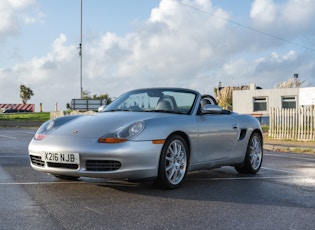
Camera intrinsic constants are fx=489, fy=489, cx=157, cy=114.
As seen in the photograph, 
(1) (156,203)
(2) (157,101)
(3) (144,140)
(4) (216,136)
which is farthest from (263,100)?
(1) (156,203)

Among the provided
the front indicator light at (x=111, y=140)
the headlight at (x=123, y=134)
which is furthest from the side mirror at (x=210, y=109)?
the front indicator light at (x=111, y=140)

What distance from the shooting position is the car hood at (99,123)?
5.95 metres

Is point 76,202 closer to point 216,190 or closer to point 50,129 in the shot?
point 50,129

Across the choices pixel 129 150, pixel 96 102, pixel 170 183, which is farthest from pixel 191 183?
pixel 96 102

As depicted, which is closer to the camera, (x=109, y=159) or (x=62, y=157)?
(x=109, y=159)

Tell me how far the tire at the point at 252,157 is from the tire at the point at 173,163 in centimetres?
191

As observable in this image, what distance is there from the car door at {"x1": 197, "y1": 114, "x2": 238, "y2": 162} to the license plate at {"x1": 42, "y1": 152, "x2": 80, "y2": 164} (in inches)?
73.0

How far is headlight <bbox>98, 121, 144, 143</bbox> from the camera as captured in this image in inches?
227

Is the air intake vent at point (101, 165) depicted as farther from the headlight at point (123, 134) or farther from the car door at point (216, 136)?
the car door at point (216, 136)

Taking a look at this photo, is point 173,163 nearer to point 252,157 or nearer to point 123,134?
point 123,134

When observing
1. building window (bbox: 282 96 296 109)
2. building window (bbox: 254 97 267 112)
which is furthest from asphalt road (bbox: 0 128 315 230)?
building window (bbox: 254 97 267 112)

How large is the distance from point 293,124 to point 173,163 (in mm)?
15535

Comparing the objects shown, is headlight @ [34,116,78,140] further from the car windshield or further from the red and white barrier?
the red and white barrier

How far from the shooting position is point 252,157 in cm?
821
